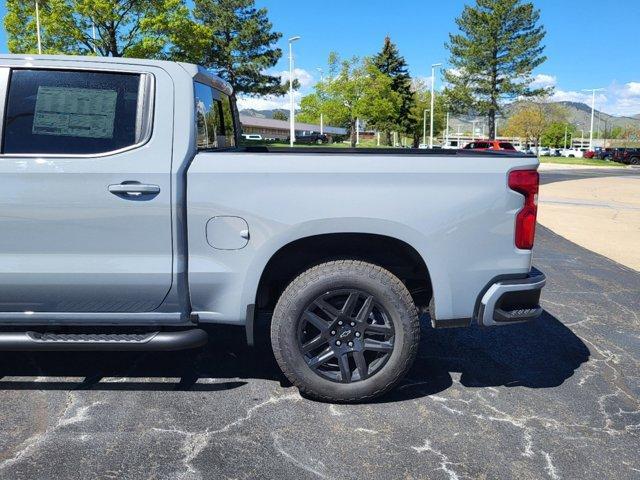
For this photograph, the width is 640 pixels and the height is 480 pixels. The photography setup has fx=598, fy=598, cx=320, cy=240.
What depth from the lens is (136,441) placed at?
121 inches

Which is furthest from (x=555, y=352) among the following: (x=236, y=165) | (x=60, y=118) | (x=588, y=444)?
(x=60, y=118)

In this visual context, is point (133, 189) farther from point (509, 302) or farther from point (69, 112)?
point (509, 302)

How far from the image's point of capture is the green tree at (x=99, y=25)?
3388 cm

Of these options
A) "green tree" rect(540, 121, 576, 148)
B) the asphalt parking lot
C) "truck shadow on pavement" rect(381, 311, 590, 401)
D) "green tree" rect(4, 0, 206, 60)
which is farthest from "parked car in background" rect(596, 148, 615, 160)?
"green tree" rect(540, 121, 576, 148)

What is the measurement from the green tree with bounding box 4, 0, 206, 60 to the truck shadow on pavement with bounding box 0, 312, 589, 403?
34.0 meters

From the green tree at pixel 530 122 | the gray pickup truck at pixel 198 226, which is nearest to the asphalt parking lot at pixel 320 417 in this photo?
the gray pickup truck at pixel 198 226

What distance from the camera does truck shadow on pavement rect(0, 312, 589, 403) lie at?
3.80m

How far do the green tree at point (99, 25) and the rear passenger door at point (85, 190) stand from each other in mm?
34324

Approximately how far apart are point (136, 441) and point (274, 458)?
734 mm

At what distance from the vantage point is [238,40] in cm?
5450

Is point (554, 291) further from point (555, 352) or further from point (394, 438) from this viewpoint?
point (394, 438)

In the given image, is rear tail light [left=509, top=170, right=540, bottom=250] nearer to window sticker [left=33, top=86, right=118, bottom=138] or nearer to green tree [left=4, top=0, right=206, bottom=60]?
window sticker [left=33, top=86, right=118, bottom=138]

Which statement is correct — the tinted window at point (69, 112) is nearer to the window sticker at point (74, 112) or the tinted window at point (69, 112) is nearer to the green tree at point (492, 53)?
the window sticker at point (74, 112)

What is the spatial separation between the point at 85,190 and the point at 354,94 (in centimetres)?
5677
